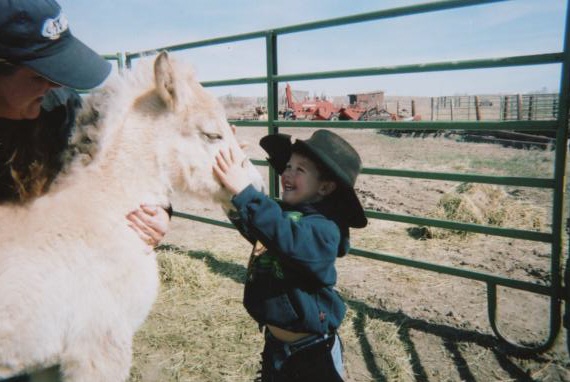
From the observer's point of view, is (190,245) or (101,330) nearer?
(101,330)

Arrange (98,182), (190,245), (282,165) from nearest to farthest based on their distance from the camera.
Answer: (98,182) → (282,165) → (190,245)

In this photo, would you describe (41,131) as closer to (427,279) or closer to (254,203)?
(254,203)

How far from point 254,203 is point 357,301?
237 cm

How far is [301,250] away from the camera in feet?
5.72

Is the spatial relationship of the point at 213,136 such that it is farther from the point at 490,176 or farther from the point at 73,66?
the point at 490,176

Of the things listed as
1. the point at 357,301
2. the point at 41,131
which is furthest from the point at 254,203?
the point at 357,301

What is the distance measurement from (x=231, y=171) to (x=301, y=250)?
55 centimetres

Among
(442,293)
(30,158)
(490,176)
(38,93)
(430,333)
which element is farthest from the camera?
(442,293)

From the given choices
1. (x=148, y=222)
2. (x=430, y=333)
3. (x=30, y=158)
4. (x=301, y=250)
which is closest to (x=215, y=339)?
(x=148, y=222)

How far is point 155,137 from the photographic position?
200 centimetres

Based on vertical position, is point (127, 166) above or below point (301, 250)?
above

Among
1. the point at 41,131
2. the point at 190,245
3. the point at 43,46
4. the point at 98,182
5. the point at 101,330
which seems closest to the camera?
the point at 43,46

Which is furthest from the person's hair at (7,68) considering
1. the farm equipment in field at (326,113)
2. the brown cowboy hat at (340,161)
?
the farm equipment in field at (326,113)

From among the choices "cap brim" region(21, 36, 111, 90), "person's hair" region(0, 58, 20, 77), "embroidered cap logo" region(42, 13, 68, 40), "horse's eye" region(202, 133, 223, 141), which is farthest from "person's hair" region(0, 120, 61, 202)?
"horse's eye" region(202, 133, 223, 141)
